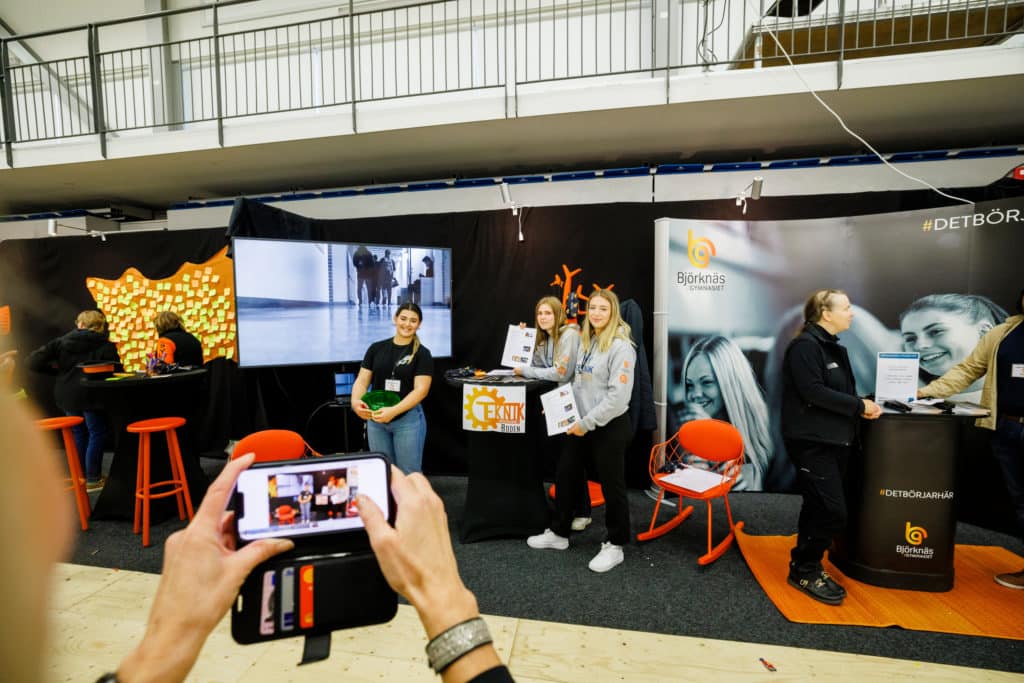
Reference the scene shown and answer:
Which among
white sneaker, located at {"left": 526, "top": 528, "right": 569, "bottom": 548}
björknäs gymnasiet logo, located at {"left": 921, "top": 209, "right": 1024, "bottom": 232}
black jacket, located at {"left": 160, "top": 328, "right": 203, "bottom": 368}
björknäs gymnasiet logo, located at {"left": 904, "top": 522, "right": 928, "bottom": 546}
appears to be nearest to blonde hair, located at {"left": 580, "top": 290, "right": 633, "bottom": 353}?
white sneaker, located at {"left": 526, "top": 528, "right": 569, "bottom": 548}

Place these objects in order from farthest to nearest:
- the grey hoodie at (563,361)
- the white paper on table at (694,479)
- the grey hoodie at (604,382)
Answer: the grey hoodie at (563,361)
the white paper on table at (694,479)
the grey hoodie at (604,382)

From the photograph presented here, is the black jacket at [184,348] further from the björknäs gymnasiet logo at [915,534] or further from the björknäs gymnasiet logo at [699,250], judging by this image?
the björknäs gymnasiet logo at [915,534]

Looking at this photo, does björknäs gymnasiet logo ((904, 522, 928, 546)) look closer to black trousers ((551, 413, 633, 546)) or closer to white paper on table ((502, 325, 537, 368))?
black trousers ((551, 413, 633, 546))

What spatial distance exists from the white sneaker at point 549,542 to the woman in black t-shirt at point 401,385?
0.88 meters

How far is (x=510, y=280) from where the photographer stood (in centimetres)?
438

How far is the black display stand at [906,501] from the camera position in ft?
8.08

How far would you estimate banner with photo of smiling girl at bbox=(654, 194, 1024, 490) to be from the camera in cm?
340

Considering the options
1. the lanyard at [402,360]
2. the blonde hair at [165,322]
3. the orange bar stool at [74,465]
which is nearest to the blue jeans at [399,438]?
the lanyard at [402,360]

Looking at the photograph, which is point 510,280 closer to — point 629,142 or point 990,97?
point 629,142

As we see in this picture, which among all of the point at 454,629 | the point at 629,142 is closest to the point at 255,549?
the point at 454,629

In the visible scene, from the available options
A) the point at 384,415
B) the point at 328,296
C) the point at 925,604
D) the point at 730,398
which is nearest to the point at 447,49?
the point at 328,296

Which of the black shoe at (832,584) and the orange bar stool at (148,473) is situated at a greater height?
the orange bar stool at (148,473)

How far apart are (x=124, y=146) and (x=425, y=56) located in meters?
3.21

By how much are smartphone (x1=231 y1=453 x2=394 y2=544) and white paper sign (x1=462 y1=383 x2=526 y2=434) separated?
2.04 m
